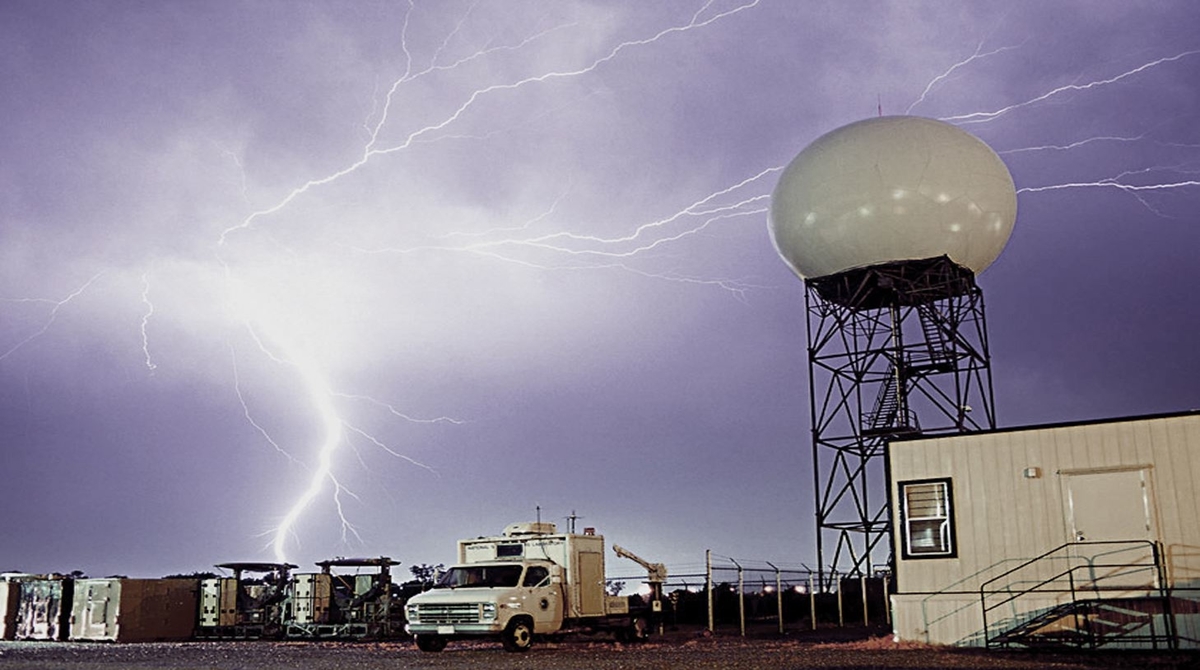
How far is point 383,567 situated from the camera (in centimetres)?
2611

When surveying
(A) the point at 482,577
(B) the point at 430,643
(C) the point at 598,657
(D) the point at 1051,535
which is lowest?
(C) the point at 598,657

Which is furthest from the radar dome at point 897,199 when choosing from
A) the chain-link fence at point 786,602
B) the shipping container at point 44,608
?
the shipping container at point 44,608

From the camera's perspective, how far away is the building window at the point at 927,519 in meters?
18.1

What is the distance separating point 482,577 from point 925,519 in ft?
23.7

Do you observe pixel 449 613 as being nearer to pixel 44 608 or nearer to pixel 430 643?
pixel 430 643

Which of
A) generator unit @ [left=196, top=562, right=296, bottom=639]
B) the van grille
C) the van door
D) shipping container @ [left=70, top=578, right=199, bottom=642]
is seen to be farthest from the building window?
shipping container @ [left=70, top=578, right=199, bottom=642]

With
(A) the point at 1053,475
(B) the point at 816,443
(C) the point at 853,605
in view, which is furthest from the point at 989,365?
(A) the point at 1053,475

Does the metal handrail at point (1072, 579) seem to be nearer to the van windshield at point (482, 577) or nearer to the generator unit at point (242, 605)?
the van windshield at point (482, 577)

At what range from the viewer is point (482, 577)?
1964 centimetres

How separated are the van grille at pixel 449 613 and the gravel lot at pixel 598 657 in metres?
0.57

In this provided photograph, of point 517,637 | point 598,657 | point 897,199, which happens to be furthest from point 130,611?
point 897,199

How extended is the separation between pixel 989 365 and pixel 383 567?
1454cm

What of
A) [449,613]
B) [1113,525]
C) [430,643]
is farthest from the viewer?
[430,643]

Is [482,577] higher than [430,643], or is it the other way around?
[482,577]
